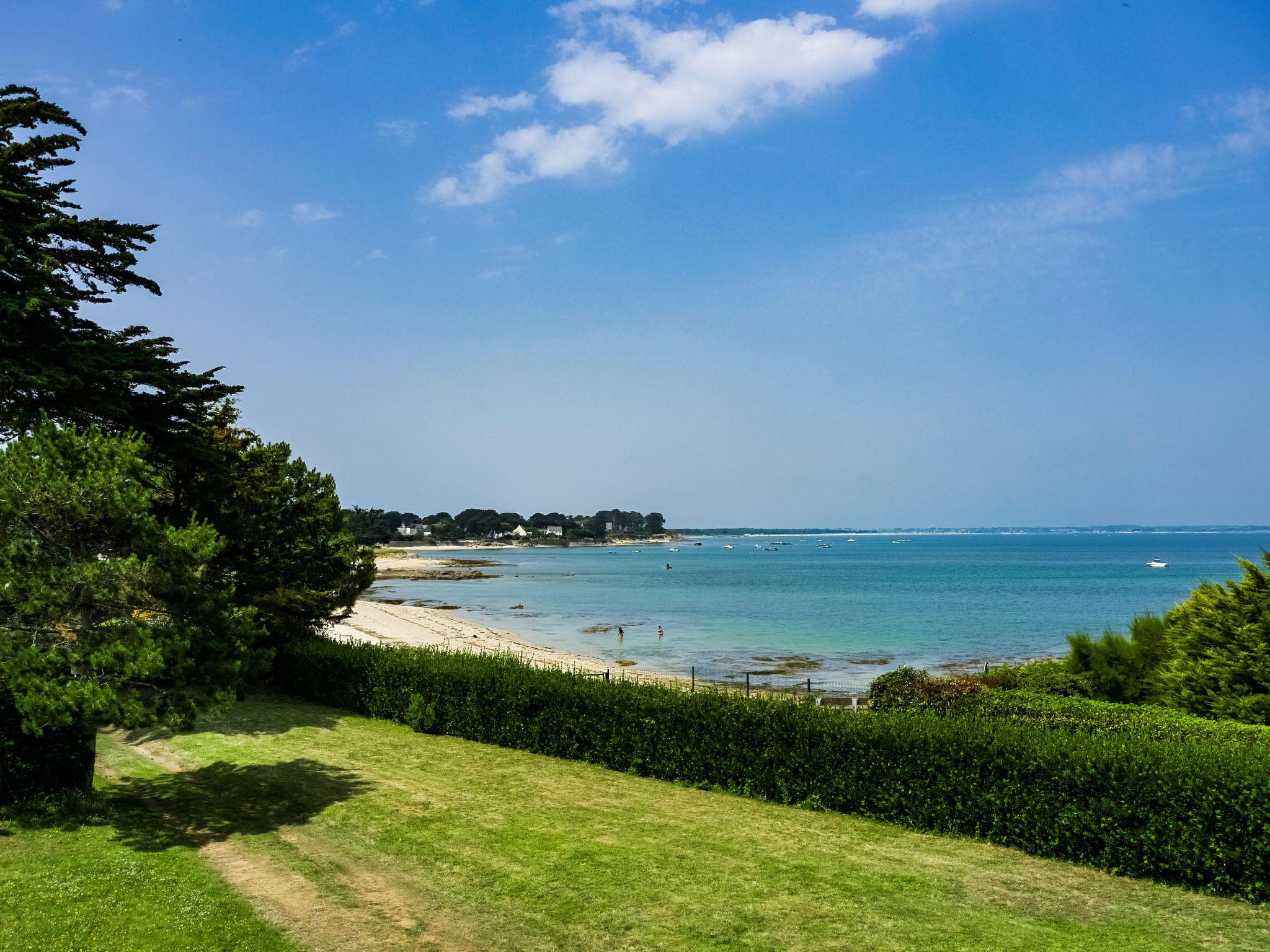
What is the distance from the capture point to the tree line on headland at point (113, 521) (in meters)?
11.4

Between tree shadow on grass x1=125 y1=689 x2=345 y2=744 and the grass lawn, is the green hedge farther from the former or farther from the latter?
tree shadow on grass x1=125 y1=689 x2=345 y2=744

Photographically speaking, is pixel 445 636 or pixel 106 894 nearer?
pixel 106 894

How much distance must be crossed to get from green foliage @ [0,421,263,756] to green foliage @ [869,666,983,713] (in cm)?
1318

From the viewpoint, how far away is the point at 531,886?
10664mm

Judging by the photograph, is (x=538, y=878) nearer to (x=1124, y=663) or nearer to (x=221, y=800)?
(x=221, y=800)

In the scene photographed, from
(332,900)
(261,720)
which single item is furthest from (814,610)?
(332,900)

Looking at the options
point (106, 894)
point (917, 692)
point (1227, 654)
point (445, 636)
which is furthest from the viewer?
point (445, 636)

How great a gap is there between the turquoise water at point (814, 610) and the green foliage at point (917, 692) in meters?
19.7

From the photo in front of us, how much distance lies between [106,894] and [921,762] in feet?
38.6

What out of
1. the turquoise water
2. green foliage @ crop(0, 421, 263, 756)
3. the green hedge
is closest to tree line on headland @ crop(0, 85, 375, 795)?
green foliage @ crop(0, 421, 263, 756)

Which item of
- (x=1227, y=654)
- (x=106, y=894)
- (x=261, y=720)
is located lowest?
(x=261, y=720)

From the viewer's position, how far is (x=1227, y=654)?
17.3m

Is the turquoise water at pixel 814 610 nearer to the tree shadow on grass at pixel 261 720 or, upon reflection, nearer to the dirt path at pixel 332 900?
the tree shadow on grass at pixel 261 720

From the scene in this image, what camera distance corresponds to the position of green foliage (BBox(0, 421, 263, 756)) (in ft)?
36.2
